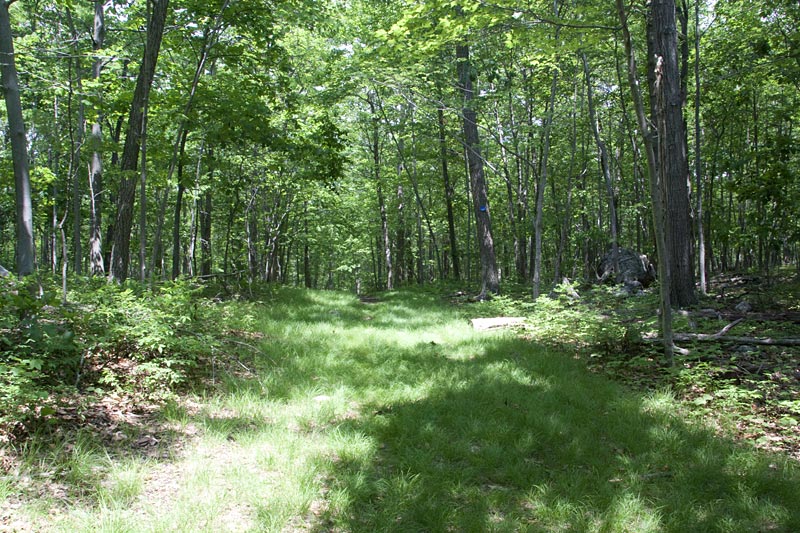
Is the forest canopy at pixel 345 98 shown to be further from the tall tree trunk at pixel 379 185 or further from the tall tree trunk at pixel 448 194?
the tall tree trunk at pixel 379 185

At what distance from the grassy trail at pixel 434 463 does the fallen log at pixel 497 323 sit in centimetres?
259

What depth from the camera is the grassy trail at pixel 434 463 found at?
2.71 meters

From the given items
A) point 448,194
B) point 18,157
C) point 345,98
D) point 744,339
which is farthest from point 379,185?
point 744,339

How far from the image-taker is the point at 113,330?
405 cm

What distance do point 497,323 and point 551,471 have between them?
203 inches

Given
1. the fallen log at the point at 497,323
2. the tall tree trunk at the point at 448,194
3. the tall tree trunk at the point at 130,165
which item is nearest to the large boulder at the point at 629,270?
the fallen log at the point at 497,323

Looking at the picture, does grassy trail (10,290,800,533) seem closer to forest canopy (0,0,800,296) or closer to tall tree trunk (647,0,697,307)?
forest canopy (0,0,800,296)

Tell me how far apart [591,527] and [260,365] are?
12.8 feet

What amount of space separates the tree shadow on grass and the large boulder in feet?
29.4

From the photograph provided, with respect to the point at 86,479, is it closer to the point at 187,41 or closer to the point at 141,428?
the point at 141,428

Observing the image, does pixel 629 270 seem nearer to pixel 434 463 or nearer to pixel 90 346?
pixel 434 463

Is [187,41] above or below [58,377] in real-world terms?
above

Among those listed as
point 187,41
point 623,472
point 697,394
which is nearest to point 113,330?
point 623,472

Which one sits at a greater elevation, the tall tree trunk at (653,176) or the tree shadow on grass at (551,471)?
the tall tree trunk at (653,176)
